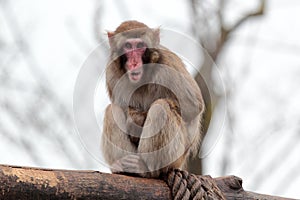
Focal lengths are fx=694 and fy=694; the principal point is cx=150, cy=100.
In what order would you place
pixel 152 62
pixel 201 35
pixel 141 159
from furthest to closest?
pixel 201 35 < pixel 152 62 < pixel 141 159

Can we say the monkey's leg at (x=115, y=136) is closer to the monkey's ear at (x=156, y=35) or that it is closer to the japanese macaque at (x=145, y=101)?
the japanese macaque at (x=145, y=101)

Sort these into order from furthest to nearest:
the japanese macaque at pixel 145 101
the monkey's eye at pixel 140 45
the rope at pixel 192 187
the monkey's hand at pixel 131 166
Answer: the monkey's eye at pixel 140 45, the japanese macaque at pixel 145 101, the monkey's hand at pixel 131 166, the rope at pixel 192 187

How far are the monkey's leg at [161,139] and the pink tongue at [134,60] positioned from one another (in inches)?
15.5

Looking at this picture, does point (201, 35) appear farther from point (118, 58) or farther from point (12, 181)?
point (12, 181)

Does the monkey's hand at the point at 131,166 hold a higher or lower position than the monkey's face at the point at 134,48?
lower

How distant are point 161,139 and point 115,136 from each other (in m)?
0.57

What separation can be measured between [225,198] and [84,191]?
1209 mm

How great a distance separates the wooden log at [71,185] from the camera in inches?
175

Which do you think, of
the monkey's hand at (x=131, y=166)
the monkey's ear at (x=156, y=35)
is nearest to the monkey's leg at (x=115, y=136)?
the monkey's hand at (x=131, y=166)

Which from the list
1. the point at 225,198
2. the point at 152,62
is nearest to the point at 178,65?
the point at 152,62

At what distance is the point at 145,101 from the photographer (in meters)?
6.43

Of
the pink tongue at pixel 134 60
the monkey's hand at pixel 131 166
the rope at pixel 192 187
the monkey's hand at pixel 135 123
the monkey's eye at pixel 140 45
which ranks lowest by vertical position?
the monkey's hand at pixel 131 166

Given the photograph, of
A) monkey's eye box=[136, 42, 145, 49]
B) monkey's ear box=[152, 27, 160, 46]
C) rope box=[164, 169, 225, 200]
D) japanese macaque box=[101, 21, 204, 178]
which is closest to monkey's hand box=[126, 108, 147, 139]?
japanese macaque box=[101, 21, 204, 178]

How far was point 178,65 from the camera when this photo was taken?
6430mm
